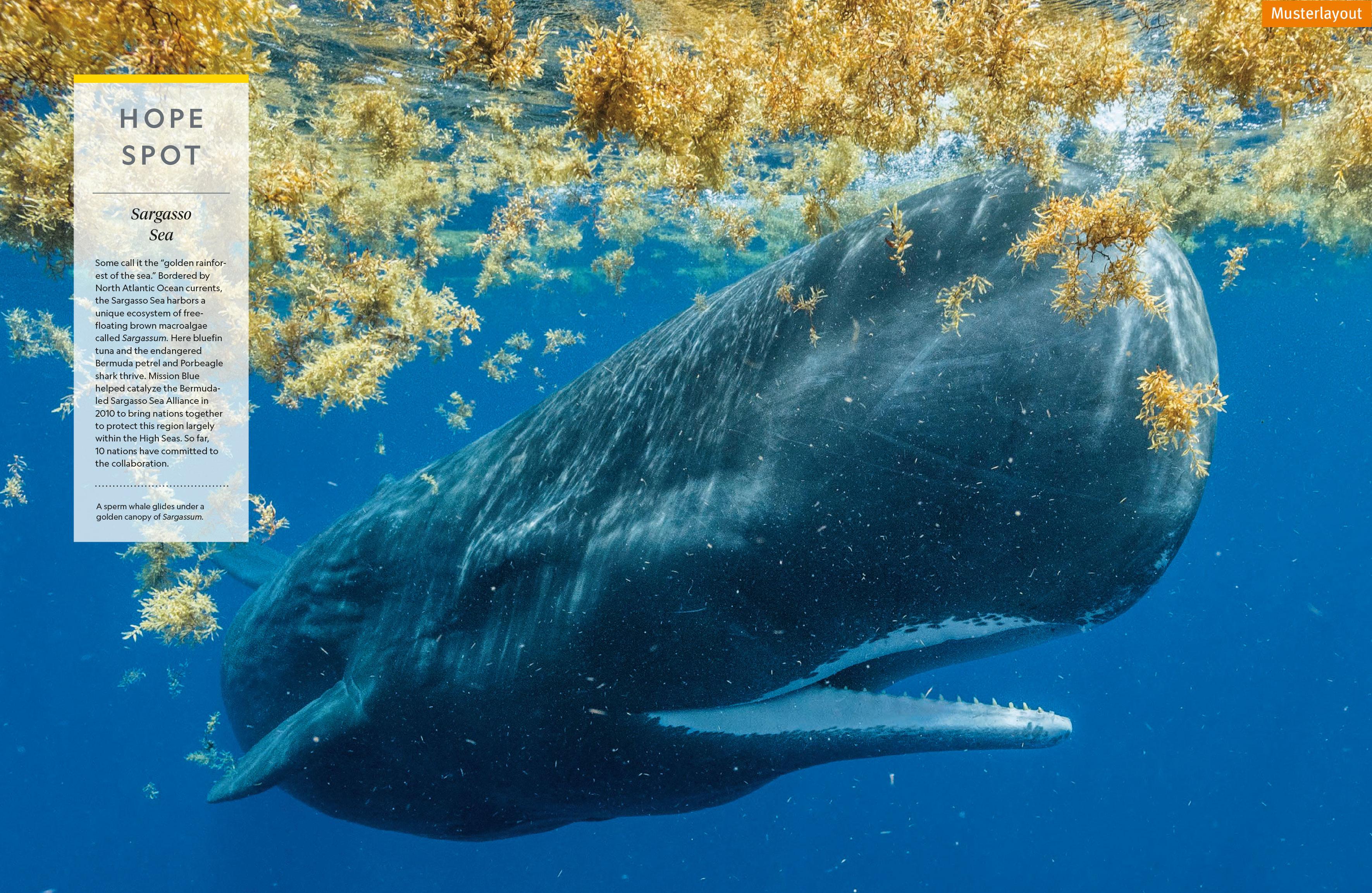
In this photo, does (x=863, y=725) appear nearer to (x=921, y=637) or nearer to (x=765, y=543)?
(x=921, y=637)

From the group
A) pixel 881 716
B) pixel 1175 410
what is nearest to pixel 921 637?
pixel 881 716

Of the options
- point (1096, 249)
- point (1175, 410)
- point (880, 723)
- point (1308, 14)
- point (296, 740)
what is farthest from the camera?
point (296, 740)

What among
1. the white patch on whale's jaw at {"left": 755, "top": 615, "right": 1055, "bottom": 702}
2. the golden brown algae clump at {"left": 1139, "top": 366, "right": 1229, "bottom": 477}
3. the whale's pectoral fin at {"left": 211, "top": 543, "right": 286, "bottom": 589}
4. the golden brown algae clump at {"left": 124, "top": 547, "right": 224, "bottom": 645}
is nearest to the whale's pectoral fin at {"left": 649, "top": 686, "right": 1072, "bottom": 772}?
the white patch on whale's jaw at {"left": 755, "top": 615, "right": 1055, "bottom": 702}

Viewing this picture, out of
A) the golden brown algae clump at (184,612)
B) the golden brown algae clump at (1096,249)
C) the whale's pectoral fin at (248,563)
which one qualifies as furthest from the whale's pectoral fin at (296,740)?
the golden brown algae clump at (1096,249)

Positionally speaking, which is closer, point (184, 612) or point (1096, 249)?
point (1096, 249)

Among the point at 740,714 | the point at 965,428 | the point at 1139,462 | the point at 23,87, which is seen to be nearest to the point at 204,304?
the point at 23,87

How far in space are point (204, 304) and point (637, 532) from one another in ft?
12.2

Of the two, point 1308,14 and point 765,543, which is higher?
point 1308,14

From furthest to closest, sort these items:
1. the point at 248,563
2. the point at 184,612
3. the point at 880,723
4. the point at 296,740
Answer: the point at 248,563 < the point at 184,612 < the point at 296,740 < the point at 880,723

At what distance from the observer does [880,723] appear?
3461mm

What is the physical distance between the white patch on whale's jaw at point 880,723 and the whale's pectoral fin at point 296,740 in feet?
8.93

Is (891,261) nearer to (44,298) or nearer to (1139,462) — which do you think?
(1139,462)

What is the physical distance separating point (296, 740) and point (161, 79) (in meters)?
4.18

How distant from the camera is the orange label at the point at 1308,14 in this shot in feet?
8.61
